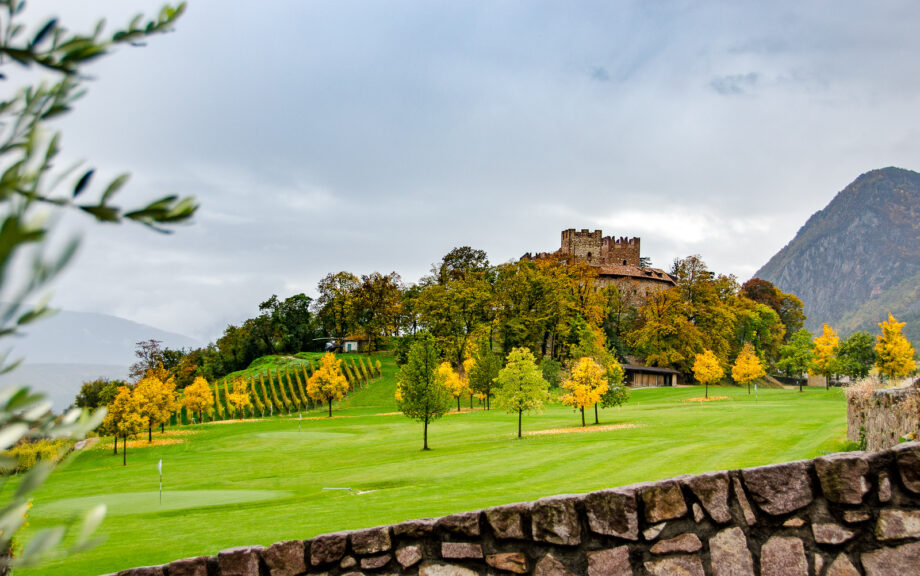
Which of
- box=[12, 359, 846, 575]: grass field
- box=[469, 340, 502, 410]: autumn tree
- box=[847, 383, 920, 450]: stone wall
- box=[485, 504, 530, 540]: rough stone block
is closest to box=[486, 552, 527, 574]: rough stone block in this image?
box=[485, 504, 530, 540]: rough stone block

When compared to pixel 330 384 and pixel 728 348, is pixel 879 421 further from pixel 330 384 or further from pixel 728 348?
pixel 728 348

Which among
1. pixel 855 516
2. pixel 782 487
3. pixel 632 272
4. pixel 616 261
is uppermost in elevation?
pixel 616 261

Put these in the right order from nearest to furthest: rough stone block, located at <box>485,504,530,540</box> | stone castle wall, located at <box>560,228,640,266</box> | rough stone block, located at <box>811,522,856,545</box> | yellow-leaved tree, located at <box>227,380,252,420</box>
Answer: rough stone block, located at <box>811,522,856,545</box>
rough stone block, located at <box>485,504,530,540</box>
yellow-leaved tree, located at <box>227,380,252,420</box>
stone castle wall, located at <box>560,228,640,266</box>

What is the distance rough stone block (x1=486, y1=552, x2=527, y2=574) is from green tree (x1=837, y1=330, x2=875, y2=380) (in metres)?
52.0

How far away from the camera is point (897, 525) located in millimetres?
3885

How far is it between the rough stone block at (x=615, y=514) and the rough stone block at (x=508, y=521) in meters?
0.44

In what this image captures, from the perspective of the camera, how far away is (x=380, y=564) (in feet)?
14.5

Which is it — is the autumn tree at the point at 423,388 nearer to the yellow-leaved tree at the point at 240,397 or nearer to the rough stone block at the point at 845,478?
the rough stone block at the point at 845,478

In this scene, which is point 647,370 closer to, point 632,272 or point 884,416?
point 632,272

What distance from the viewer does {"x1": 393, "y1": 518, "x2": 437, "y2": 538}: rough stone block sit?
4.43 metres

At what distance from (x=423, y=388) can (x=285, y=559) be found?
83.8 ft

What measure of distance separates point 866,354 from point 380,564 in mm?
55030

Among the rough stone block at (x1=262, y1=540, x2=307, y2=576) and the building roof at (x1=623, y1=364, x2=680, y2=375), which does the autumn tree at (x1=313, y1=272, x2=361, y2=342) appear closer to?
the building roof at (x1=623, y1=364, x2=680, y2=375)

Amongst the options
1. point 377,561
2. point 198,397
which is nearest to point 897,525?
point 377,561
